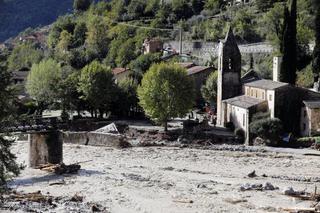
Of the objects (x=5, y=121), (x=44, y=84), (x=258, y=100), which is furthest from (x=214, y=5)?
(x=5, y=121)

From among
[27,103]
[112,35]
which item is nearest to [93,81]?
[27,103]

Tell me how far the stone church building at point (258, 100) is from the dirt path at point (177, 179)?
6.98 meters

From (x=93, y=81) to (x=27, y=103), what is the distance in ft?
42.8

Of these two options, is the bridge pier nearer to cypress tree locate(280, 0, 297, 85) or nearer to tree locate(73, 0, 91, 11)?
cypress tree locate(280, 0, 297, 85)

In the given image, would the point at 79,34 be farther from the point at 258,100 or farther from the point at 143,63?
the point at 258,100

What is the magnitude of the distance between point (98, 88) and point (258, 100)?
2120 cm

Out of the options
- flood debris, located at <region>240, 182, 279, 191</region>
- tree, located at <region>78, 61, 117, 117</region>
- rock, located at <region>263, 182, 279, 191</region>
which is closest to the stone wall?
tree, located at <region>78, 61, 117, 117</region>

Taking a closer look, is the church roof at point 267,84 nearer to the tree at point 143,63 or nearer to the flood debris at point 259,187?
the flood debris at point 259,187

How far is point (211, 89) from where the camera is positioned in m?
77.7

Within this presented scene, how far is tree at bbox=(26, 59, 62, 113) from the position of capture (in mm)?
80162

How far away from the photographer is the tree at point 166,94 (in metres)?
65.4

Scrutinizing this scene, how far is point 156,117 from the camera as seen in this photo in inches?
2594

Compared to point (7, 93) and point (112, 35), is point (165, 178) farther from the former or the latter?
point (112, 35)

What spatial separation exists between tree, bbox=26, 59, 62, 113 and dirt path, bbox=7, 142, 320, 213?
2049 centimetres
